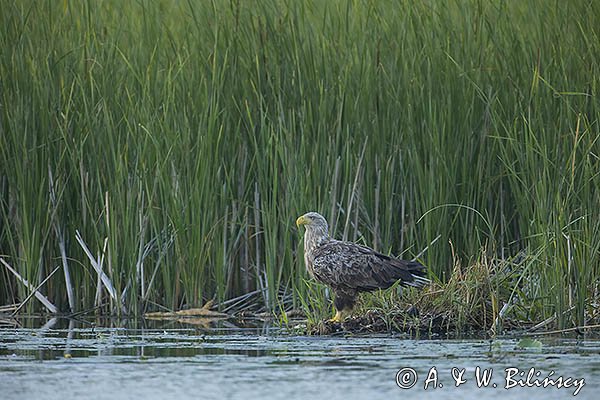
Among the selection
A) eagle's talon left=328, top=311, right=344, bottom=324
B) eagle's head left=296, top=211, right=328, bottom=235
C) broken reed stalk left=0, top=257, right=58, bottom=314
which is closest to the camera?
eagle's talon left=328, top=311, right=344, bottom=324

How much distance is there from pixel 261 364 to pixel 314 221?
2186 millimetres

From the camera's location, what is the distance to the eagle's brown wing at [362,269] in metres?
9.07

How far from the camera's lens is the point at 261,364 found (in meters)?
7.45

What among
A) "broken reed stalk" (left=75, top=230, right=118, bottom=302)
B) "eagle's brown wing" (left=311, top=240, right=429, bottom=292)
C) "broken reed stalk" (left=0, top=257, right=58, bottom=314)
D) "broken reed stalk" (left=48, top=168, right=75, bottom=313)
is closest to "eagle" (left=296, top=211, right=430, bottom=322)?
"eagle's brown wing" (left=311, top=240, right=429, bottom=292)

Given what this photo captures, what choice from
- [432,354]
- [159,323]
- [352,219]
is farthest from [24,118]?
[432,354]

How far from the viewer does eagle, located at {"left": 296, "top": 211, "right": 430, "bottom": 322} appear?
9086mm

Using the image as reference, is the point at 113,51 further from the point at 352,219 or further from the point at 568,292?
the point at 568,292

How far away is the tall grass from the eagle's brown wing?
16.6 inches

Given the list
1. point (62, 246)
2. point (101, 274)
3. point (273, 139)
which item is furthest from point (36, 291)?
point (273, 139)

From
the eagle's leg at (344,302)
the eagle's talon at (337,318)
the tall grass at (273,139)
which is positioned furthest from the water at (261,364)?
the tall grass at (273,139)

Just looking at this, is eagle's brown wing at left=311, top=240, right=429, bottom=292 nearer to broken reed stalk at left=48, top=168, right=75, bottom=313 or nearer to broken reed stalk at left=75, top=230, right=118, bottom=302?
broken reed stalk at left=75, top=230, right=118, bottom=302

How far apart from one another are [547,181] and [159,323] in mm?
2894

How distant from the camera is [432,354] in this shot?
7.71 metres

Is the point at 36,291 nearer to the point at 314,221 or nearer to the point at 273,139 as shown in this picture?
the point at 273,139
